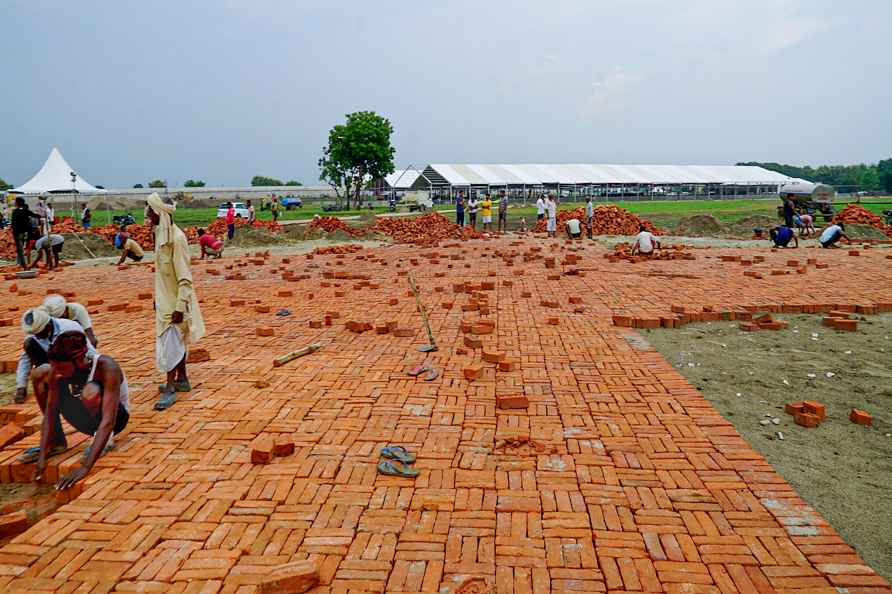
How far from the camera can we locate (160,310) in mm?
4590

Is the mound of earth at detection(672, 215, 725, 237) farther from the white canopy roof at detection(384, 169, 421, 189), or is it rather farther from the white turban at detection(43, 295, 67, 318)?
the white canopy roof at detection(384, 169, 421, 189)

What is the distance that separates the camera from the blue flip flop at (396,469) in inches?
132

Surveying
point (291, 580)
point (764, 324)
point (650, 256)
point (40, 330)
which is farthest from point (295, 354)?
point (650, 256)

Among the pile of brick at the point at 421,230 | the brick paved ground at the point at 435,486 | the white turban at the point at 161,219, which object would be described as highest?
the white turban at the point at 161,219

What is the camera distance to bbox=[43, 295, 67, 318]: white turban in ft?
12.5

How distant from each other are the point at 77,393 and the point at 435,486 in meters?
2.44

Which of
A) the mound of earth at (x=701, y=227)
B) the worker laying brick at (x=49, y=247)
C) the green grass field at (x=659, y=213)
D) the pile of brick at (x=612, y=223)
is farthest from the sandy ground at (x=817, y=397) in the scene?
the green grass field at (x=659, y=213)

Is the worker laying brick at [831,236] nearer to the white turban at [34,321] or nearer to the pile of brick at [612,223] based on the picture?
the pile of brick at [612,223]

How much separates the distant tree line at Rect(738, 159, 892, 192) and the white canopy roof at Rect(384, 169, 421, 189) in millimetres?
48253

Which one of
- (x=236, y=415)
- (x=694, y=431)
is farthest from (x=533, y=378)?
(x=236, y=415)

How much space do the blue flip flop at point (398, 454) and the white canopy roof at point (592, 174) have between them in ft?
147

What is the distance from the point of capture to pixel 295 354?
578cm

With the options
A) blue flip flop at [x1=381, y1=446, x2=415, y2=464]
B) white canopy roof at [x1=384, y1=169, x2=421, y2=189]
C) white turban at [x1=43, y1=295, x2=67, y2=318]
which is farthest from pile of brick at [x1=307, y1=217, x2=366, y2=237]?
white canopy roof at [x1=384, y1=169, x2=421, y2=189]

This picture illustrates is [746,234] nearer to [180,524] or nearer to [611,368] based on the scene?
[611,368]
